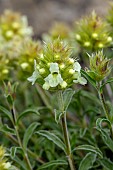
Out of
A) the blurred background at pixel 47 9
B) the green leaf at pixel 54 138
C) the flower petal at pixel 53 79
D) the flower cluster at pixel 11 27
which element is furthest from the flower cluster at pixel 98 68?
the blurred background at pixel 47 9

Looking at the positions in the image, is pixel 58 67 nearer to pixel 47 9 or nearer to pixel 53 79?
pixel 53 79

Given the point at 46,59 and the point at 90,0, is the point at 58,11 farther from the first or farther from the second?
the point at 46,59

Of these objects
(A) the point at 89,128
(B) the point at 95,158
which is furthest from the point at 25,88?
(B) the point at 95,158

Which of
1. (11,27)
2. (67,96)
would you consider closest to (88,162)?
(67,96)

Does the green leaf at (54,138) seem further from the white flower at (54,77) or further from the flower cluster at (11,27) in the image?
the flower cluster at (11,27)

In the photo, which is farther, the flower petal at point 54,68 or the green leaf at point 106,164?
the green leaf at point 106,164

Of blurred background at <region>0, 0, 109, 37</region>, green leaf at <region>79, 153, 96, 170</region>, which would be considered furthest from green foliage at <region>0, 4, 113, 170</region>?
blurred background at <region>0, 0, 109, 37</region>

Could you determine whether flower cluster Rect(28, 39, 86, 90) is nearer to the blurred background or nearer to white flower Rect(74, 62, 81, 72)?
white flower Rect(74, 62, 81, 72)
